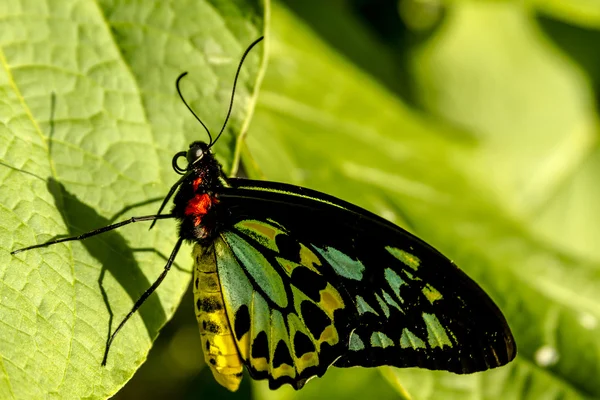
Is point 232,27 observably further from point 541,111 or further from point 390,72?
point 541,111

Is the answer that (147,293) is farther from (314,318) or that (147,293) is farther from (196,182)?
(314,318)

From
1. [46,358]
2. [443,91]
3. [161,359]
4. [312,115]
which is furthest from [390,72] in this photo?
[46,358]

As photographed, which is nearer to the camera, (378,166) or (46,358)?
(46,358)

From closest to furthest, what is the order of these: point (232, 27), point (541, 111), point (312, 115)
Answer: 1. point (232, 27)
2. point (312, 115)
3. point (541, 111)

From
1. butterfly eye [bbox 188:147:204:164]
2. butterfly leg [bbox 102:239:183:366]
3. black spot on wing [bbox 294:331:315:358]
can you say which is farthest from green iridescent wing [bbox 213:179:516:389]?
butterfly leg [bbox 102:239:183:366]

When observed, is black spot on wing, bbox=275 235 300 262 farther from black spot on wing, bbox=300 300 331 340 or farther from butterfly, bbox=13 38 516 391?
black spot on wing, bbox=300 300 331 340

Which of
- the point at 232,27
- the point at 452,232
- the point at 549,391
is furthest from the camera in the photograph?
the point at 452,232

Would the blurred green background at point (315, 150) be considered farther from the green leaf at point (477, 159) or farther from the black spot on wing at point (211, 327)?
the black spot on wing at point (211, 327)
